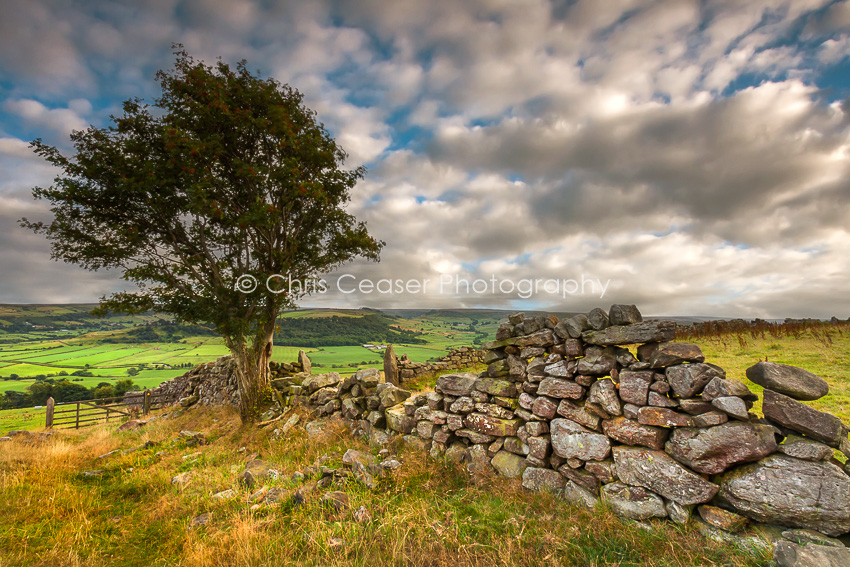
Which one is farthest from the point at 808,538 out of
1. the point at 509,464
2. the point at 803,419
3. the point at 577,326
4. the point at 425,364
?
the point at 425,364

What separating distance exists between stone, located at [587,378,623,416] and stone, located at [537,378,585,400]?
0.21 m

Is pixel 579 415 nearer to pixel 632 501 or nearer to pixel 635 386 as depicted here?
pixel 635 386

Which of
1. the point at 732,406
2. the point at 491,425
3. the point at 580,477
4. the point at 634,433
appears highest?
the point at 732,406

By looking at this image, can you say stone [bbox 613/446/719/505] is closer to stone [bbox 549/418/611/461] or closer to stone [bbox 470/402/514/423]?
stone [bbox 549/418/611/461]

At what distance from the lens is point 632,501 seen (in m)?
4.64

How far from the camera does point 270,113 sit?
38.5 ft

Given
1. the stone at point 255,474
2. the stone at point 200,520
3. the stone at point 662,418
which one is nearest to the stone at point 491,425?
the stone at point 662,418

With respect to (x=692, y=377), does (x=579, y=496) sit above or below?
below

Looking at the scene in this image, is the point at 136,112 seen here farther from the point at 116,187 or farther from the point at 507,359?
the point at 507,359

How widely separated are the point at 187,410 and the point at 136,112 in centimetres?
1560

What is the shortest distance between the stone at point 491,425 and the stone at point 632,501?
179 centimetres

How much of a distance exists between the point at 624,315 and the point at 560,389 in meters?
1.72

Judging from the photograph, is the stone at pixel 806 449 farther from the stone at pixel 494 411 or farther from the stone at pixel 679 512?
the stone at pixel 494 411

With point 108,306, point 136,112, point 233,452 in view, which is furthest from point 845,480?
point 136,112
